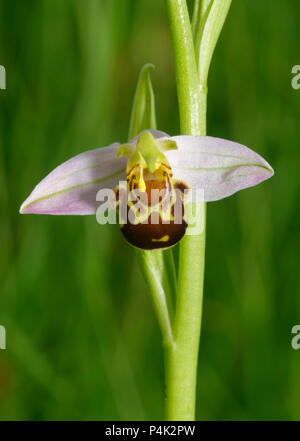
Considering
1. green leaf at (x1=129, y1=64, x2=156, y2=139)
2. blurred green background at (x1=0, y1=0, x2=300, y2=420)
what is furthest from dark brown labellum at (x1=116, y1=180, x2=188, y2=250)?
blurred green background at (x1=0, y1=0, x2=300, y2=420)

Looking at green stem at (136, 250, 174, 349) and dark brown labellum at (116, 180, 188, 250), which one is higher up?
dark brown labellum at (116, 180, 188, 250)

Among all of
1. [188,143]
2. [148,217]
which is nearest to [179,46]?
[188,143]

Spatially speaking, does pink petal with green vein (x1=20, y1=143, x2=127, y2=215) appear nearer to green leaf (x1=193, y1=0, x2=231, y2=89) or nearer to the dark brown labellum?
the dark brown labellum

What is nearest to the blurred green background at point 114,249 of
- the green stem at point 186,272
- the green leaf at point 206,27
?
the green stem at point 186,272

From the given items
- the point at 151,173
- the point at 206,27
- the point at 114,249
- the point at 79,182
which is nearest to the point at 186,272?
the point at 151,173

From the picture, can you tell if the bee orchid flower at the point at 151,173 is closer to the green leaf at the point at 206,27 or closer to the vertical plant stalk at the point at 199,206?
the vertical plant stalk at the point at 199,206

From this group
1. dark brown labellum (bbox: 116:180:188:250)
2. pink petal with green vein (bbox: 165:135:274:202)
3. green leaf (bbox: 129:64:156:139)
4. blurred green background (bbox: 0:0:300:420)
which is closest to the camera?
dark brown labellum (bbox: 116:180:188:250)
